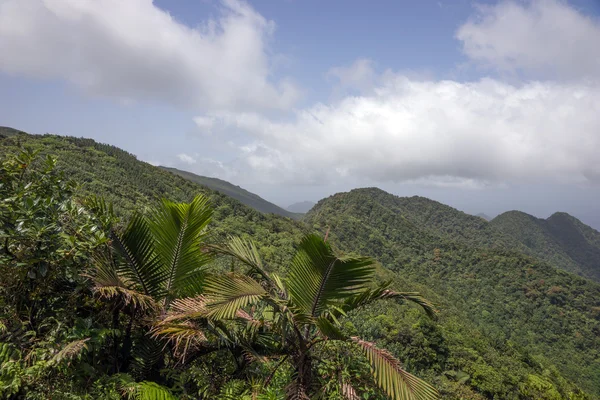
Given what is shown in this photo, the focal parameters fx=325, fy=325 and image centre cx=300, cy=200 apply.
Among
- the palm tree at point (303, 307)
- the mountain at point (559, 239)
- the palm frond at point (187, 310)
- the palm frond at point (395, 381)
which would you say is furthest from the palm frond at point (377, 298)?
the mountain at point (559, 239)

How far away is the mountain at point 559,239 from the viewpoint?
375 ft

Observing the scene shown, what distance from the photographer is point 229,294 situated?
2.38m

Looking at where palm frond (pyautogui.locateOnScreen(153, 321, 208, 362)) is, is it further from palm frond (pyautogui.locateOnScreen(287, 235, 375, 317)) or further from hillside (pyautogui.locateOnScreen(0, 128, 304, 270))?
hillside (pyautogui.locateOnScreen(0, 128, 304, 270))

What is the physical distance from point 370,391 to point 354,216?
64.3 m

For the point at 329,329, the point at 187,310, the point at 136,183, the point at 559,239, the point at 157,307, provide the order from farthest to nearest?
the point at 559,239 < the point at 136,183 < the point at 157,307 < the point at 187,310 < the point at 329,329

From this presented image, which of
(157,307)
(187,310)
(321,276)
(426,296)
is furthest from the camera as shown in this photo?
(426,296)

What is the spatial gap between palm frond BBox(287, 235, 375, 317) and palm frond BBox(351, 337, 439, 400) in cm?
48

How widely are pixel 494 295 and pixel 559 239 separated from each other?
11006 cm

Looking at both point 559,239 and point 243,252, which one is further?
point 559,239

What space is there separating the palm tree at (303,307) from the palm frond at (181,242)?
213mm

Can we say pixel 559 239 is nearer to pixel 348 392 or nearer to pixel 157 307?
pixel 348 392

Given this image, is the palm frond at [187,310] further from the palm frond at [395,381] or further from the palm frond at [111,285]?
the palm frond at [395,381]

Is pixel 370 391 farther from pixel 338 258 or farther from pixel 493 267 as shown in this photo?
pixel 493 267

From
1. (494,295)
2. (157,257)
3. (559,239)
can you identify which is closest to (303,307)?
(157,257)
